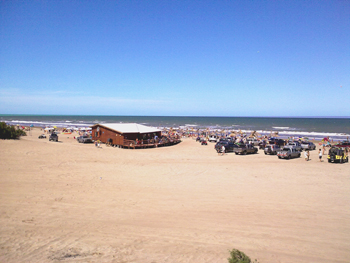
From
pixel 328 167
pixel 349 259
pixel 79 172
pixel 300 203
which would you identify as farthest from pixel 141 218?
pixel 328 167

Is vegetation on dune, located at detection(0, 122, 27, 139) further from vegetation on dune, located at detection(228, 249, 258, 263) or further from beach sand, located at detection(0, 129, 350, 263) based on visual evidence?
vegetation on dune, located at detection(228, 249, 258, 263)

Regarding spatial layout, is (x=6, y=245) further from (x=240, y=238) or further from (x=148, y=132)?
(x=148, y=132)

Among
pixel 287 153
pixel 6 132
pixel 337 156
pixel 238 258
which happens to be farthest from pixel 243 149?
pixel 6 132

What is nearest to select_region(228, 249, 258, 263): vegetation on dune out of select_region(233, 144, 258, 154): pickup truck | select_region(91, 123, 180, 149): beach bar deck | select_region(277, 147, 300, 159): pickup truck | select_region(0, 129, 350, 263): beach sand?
select_region(0, 129, 350, 263): beach sand

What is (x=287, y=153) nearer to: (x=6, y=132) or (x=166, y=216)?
(x=166, y=216)

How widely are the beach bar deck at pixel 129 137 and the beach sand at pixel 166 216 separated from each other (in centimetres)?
1631

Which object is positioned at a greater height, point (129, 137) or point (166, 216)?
point (129, 137)

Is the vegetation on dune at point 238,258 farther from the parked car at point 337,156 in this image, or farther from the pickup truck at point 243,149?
the pickup truck at point 243,149

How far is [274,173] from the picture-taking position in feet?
56.2

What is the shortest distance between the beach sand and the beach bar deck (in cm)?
1631

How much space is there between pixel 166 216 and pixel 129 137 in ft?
82.4

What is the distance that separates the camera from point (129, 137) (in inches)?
1303

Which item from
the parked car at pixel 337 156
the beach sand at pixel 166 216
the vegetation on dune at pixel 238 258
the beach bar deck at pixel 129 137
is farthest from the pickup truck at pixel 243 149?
the vegetation on dune at pixel 238 258

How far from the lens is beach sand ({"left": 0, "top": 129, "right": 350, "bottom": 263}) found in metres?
6.42
